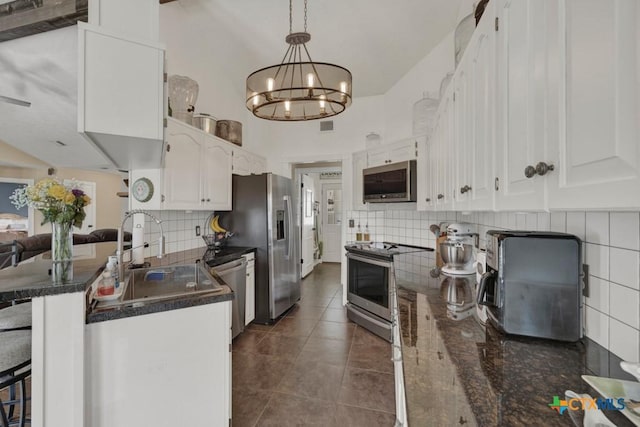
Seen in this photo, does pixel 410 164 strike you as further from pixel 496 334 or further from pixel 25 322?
pixel 25 322

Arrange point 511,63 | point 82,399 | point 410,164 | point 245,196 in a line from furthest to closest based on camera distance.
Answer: point 245,196
point 410,164
point 82,399
point 511,63

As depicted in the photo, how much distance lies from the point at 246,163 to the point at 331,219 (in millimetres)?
3815

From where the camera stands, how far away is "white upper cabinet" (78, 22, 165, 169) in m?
1.45

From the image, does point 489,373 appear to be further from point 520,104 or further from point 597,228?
point 520,104

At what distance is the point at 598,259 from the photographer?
0.92m

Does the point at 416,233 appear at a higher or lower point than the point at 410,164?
lower

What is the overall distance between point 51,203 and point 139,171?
1103 mm

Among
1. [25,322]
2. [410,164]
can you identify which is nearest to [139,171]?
A: [25,322]

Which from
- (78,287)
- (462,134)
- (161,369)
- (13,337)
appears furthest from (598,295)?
(13,337)

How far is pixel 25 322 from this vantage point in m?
1.48

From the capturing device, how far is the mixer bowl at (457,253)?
6.58ft

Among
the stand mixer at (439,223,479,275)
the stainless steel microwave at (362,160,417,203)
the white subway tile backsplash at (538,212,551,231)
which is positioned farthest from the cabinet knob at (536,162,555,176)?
the stainless steel microwave at (362,160,417,203)

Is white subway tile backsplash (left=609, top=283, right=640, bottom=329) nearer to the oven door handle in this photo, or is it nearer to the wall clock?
the oven door handle

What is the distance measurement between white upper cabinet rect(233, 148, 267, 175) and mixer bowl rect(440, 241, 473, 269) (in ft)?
8.60
